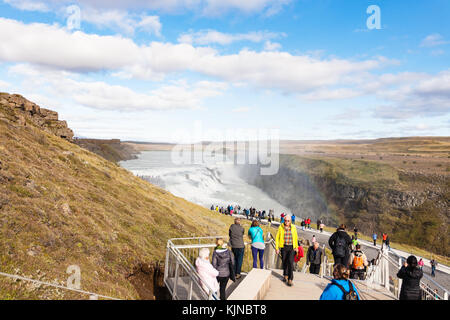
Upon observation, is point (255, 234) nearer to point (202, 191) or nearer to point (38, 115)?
point (38, 115)

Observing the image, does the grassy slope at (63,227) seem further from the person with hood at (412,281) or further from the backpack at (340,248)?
the person with hood at (412,281)

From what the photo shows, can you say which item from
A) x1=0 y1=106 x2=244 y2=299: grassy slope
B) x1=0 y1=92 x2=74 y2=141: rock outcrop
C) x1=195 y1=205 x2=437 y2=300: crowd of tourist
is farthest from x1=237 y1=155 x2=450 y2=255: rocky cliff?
x1=0 y1=92 x2=74 y2=141: rock outcrop

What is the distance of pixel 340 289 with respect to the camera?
4.19 meters

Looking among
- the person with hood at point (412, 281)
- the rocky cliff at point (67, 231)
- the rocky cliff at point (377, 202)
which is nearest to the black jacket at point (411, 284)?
the person with hood at point (412, 281)

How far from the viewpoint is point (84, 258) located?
26.3 feet

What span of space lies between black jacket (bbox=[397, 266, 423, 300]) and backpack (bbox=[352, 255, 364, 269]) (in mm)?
3191

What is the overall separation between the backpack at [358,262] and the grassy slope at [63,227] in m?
6.45

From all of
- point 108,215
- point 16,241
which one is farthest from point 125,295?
point 108,215

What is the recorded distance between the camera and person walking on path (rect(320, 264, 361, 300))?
13.6ft

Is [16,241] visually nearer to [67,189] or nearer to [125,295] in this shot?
[125,295]

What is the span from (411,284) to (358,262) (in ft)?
10.9

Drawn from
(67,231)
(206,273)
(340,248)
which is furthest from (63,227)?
(340,248)

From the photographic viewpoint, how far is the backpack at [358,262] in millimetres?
9008
